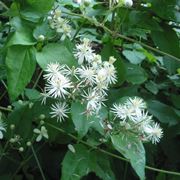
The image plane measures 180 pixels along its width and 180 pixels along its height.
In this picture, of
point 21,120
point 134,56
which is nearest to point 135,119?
point 21,120

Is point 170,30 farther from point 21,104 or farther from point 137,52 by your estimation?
point 21,104

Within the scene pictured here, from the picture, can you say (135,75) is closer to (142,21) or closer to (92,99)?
(142,21)

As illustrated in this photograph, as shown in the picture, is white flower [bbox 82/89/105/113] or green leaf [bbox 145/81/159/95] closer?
white flower [bbox 82/89/105/113]

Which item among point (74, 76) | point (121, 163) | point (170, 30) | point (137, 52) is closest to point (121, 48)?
point (137, 52)

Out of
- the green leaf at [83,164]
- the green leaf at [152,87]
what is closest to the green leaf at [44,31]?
the green leaf at [83,164]

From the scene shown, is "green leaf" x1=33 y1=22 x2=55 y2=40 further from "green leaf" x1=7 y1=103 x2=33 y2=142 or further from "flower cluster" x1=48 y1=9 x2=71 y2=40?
"green leaf" x1=7 y1=103 x2=33 y2=142

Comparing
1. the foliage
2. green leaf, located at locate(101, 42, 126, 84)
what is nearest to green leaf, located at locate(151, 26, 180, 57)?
the foliage

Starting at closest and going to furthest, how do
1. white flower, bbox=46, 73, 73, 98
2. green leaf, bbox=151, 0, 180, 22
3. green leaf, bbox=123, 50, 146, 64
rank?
white flower, bbox=46, 73, 73, 98 < green leaf, bbox=151, 0, 180, 22 < green leaf, bbox=123, 50, 146, 64
